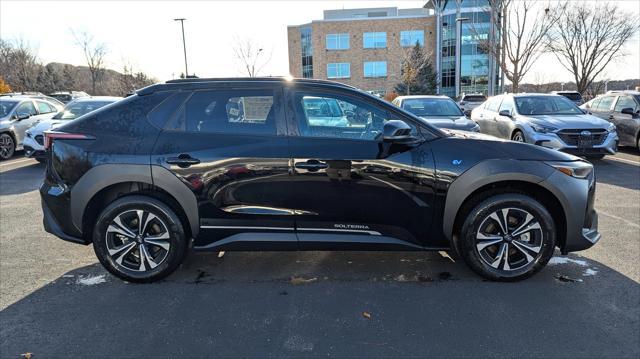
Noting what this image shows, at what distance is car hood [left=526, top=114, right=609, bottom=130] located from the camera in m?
9.14

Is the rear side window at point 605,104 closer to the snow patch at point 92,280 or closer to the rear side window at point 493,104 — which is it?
the rear side window at point 493,104

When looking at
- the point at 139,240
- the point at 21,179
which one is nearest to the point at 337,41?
the point at 21,179

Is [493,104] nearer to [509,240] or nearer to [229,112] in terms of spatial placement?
[509,240]

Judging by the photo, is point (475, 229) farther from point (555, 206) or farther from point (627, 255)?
point (627, 255)

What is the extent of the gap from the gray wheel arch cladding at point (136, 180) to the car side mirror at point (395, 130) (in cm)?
171

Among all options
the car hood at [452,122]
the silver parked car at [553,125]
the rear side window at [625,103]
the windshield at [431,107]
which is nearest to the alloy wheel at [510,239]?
the car hood at [452,122]

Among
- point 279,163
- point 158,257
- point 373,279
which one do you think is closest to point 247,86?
point 279,163

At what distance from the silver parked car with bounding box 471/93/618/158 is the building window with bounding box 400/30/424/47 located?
46.1 metres

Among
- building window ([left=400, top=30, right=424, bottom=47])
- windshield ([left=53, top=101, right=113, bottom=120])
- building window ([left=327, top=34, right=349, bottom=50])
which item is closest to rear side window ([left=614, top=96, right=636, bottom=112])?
windshield ([left=53, top=101, right=113, bottom=120])

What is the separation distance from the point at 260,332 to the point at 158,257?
1357 mm

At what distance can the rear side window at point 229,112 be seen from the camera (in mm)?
3871

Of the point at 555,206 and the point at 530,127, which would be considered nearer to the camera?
the point at 555,206

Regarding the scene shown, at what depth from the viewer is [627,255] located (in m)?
4.47

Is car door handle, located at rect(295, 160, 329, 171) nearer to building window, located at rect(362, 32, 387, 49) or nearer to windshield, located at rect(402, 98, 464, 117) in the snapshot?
windshield, located at rect(402, 98, 464, 117)
